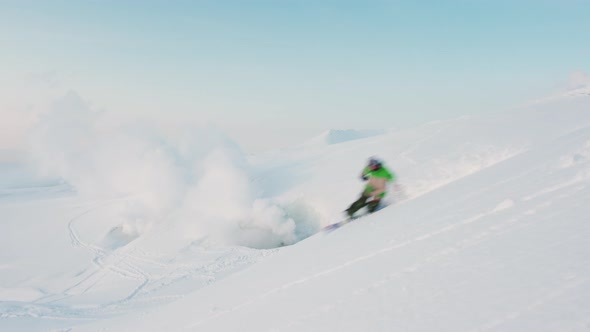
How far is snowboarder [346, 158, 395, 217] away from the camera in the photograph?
8648 mm

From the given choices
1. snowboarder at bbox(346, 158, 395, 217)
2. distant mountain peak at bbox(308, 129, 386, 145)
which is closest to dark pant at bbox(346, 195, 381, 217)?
snowboarder at bbox(346, 158, 395, 217)

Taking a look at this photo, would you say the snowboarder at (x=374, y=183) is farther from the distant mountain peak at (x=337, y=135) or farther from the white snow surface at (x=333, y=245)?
the distant mountain peak at (x=337, y=135)

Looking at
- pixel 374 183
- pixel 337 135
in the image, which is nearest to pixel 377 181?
pixel 374 183

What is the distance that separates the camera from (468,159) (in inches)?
404

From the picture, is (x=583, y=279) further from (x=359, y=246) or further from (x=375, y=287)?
(x=359, y=246)

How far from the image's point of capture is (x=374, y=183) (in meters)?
8.76

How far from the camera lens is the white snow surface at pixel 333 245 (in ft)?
8.95

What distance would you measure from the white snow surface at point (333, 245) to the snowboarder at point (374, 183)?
1.29 ft

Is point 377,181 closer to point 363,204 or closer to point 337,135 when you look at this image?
point 363,204

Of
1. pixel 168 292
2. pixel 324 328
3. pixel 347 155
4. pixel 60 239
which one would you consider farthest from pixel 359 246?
pixel 60 239

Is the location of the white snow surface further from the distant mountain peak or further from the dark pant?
the distant mountain peak

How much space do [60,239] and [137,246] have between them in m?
5.43

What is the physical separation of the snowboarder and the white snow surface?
1.29ft

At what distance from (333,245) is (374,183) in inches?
113
